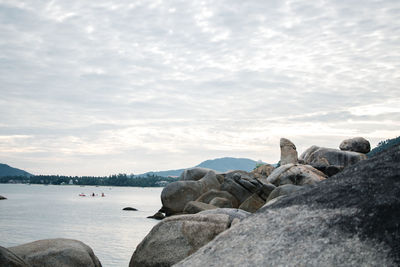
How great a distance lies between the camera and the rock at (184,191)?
34000 mm

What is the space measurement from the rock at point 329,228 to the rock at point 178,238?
8.57 ft

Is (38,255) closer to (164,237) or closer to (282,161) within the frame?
(164,237)

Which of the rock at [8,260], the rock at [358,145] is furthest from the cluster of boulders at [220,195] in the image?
the rock at [8,260]

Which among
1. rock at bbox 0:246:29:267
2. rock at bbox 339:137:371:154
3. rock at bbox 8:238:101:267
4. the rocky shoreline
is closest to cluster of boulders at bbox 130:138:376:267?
rock at bbox 339:137:371:154

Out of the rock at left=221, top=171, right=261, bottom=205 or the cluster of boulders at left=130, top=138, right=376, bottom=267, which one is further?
the rock at left=221, top=171, right=261, bottom=205

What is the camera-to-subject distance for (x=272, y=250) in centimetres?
571

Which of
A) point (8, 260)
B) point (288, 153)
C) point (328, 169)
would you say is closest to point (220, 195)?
point (328, 169)

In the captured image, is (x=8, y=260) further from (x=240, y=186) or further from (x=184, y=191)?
(x=184, y=191)

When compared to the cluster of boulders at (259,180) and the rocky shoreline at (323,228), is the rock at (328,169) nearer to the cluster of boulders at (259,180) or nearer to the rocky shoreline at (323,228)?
the cluster of boulders at (259,180)

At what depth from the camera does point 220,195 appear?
30688mm

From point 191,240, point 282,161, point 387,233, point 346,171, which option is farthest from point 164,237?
point 282,161

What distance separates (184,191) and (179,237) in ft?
80.1

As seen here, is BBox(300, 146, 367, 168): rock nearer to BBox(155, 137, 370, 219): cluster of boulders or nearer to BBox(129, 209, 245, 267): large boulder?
BBox(155, 137, 370, 219): cluster of boulders

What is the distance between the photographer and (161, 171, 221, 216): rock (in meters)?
34.0
